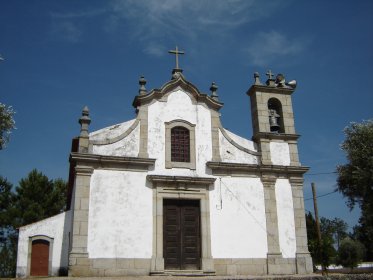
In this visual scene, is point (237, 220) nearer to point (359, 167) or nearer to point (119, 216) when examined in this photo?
point (119, 216)

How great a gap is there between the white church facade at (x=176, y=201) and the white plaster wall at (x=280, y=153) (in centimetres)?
5

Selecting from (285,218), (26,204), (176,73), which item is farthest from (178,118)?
(26,204)

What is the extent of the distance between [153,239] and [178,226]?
1.17m

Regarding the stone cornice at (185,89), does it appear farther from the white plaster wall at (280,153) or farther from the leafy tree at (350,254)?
the leafy tree at (350,254)

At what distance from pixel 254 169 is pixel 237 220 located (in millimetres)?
2233

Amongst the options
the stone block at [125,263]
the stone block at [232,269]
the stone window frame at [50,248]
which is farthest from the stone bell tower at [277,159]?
the stone window frame at [50,248]

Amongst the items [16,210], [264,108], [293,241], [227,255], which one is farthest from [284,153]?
[16,210]

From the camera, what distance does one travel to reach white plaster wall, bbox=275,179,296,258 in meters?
16.6

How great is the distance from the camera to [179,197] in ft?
52.9

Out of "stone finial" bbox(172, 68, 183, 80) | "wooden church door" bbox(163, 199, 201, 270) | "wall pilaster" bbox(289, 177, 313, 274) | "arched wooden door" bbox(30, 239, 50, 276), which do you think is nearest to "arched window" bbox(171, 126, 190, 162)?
"wooden church door" bbox(163, 199, 201, 270)

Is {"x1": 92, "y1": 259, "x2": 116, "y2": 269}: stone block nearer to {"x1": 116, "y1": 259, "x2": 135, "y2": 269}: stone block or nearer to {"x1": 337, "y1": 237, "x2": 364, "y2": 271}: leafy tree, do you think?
{"x1": 116, "y1": 259, "x2": 135, "y2": 269}: stone block

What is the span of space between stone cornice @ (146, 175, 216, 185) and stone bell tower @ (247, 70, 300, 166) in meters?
2.74

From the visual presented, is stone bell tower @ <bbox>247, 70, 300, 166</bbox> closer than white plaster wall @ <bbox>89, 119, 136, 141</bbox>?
No

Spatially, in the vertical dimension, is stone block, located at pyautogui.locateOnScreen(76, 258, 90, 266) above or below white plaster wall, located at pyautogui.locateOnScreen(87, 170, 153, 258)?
below
